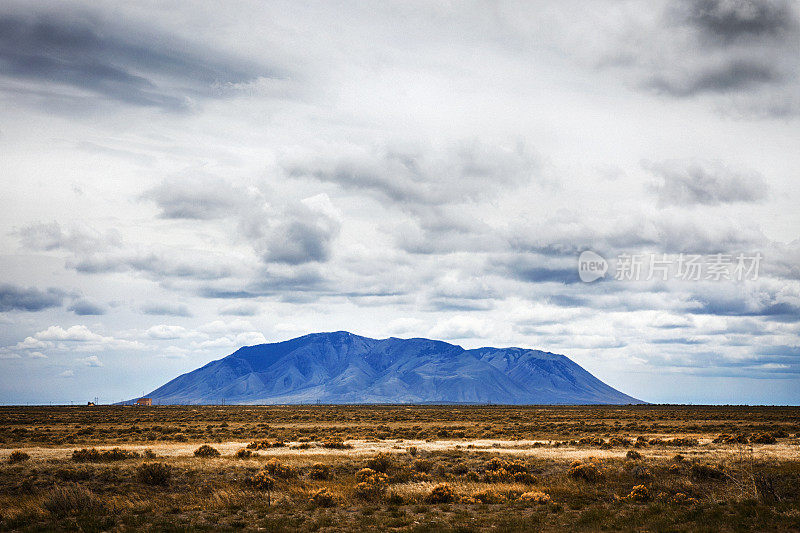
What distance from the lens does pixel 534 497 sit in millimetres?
27984

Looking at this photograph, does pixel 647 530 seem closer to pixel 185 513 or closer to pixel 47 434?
pixel 185 513

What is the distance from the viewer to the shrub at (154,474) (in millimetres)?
31047

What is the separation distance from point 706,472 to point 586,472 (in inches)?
263

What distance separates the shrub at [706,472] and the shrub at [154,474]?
99.2ft

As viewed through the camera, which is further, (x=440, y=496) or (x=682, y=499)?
(x=440, y=496)

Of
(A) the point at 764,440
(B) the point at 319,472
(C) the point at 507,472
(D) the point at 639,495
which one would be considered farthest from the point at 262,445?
(A) the point at 764,440

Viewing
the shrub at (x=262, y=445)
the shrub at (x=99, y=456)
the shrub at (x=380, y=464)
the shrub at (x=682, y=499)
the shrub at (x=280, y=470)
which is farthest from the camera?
the shrub at (x=262, y=445)

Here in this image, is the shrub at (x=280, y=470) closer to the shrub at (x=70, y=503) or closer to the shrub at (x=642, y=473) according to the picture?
the shrub at (x=70, y=503)

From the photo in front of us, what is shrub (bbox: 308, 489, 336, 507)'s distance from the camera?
2747 centimetres

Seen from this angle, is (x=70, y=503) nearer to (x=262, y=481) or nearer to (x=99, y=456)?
(x=262, y=481)

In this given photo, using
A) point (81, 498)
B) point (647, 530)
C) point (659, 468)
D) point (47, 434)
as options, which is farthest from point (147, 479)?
point (47, 434)

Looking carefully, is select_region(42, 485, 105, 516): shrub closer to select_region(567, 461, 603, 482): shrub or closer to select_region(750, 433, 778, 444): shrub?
select_region(567, 461, 603, 482): shrub

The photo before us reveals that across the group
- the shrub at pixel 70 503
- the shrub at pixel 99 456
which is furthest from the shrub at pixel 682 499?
the shrub at pixel 99 456

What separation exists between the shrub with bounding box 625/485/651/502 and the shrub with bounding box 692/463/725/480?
19.0ft
